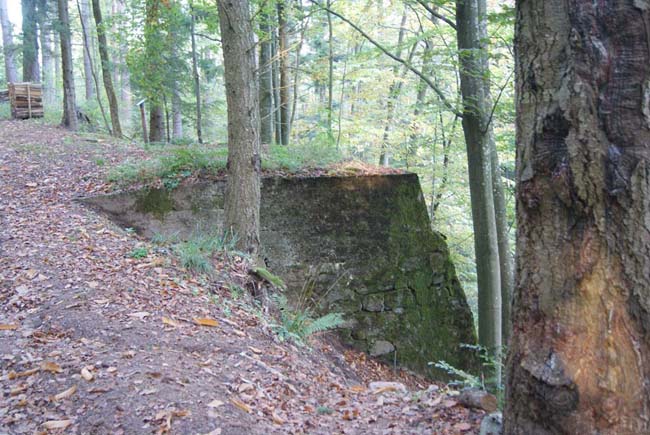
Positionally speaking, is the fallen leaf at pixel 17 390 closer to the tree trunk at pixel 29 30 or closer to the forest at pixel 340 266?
the forest at pixel 340 266

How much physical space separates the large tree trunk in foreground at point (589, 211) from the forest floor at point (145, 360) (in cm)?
98

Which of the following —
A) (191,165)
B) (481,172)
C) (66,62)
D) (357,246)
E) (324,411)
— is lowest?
(324,411)

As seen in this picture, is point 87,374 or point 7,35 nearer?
point 87,374

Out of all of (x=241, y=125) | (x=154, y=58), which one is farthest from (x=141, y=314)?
(x=154, y=58)

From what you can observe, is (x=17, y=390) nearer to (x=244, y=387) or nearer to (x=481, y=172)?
(x=244, y=387)

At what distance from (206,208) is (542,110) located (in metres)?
5.60

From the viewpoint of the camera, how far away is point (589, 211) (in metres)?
1.81

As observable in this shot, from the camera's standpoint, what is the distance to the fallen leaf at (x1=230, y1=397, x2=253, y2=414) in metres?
3.06

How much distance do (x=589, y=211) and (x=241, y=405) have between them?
2270 mm

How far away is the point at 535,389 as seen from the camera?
1940 mm

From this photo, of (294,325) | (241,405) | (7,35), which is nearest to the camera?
(241,405)

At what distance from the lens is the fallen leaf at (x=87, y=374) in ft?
10.1

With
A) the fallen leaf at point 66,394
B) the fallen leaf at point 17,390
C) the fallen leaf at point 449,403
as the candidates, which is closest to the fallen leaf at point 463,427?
the fallen leaf at point 449,403

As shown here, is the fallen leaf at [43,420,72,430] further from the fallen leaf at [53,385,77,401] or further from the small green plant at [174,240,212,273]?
the small green plant at [174,240,212,273]
